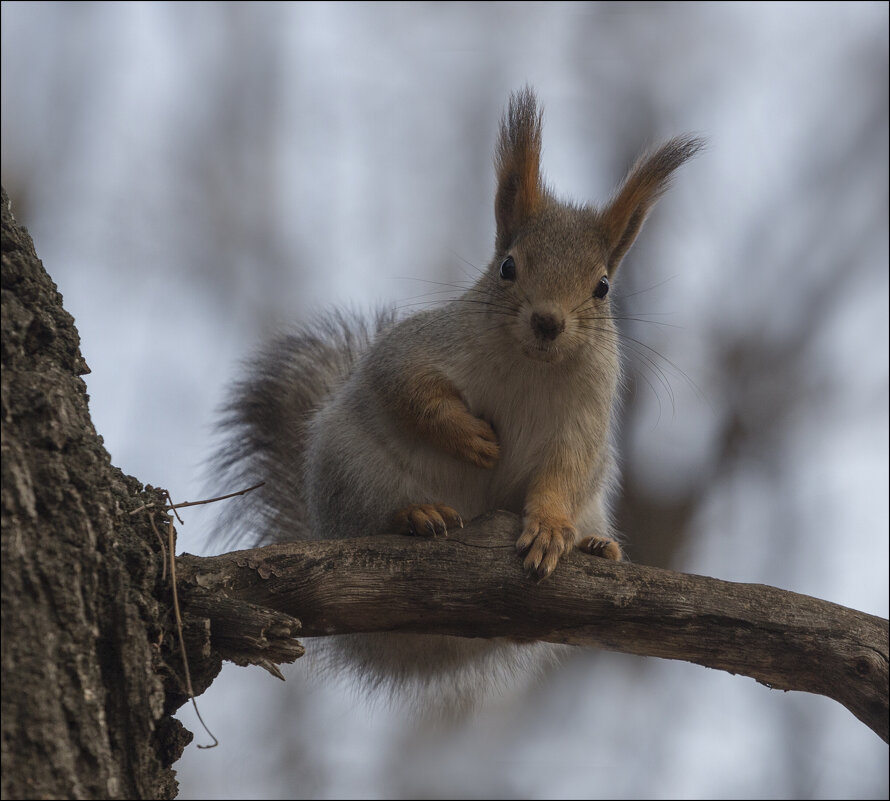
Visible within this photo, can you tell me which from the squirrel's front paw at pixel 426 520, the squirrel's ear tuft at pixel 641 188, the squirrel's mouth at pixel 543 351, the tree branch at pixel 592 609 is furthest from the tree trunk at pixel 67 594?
the squirrel's ear tuft at pixel 641 188

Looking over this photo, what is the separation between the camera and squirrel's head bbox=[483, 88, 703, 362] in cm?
256

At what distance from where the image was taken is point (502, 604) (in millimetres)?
2168

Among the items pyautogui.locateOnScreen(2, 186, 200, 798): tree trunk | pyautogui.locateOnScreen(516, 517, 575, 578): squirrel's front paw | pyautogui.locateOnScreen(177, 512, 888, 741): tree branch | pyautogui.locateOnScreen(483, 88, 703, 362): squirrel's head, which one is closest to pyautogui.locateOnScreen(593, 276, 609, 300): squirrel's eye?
pyautogui.locateOnScreen(483, 88, 703, 362): squirrel's head

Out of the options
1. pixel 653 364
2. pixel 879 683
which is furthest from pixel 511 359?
pixel 879 683

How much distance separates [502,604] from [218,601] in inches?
27.6

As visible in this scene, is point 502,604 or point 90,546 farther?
point 502,604

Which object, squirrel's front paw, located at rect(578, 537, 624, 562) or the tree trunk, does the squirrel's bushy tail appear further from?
the tree trunk

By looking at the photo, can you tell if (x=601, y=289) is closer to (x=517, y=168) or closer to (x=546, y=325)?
(x=546, y=325)

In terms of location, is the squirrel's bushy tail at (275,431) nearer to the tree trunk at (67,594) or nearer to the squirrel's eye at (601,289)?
the squirrel's eye at (601,289)

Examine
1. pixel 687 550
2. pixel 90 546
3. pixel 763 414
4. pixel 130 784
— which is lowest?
pixel 130 784

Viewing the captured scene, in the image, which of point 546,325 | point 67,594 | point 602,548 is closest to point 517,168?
point 546,325

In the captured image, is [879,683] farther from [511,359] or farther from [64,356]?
[64,356]

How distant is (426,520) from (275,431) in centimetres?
137

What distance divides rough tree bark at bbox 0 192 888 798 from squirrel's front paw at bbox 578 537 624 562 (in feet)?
0.95
